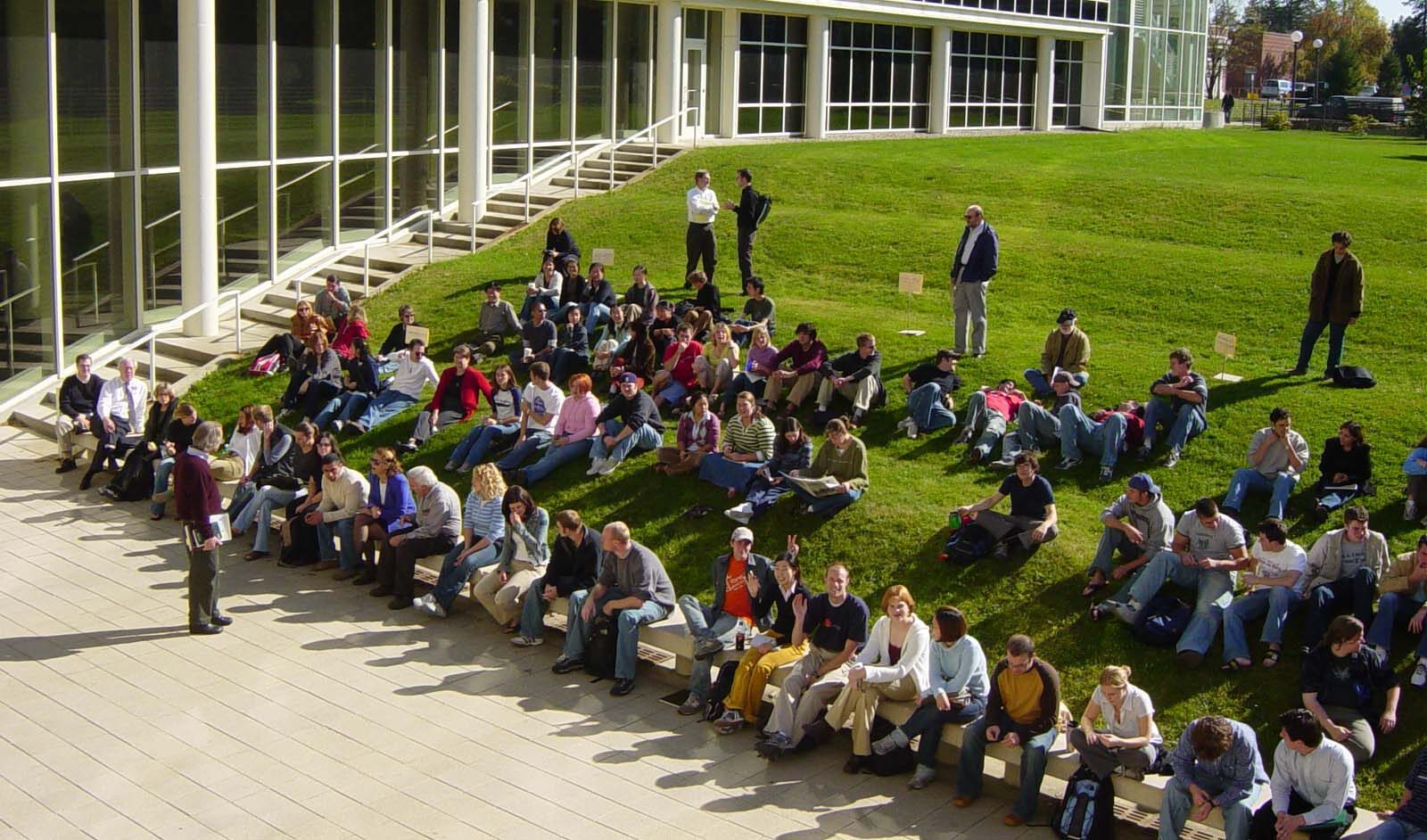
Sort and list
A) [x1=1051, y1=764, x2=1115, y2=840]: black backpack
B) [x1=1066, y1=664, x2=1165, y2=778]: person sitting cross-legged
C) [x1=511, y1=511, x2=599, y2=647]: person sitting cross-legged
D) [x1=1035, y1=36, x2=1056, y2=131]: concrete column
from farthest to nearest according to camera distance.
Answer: [x1=1035, y1=36, x2=1056, y2=131]: concrete column
[x1=511, y1=511, x2=599, y2=647]: person sitting cross-legged
[x1=1066, y1=664, x2=1165, y2=778]: person sitting cross-legged
[x1=1051, y1=764, x2=1115, y2=840]: black backpack

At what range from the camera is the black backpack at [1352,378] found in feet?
51.8

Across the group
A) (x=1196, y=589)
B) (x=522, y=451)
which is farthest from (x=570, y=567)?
(x=1196, y=589)

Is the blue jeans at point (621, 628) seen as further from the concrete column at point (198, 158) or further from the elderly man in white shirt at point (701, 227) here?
the concrete column at point (198, 158)

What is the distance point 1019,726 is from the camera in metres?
9.56

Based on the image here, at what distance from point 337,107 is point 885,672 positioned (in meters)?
17.4

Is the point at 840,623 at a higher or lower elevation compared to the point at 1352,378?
lower

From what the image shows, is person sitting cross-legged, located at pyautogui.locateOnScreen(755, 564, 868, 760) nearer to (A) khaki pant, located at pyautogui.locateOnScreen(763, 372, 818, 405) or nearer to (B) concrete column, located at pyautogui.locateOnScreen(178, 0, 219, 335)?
(A) khaki pant, located at pyautogui.locateOnScreen(763, 372, 818, 405)

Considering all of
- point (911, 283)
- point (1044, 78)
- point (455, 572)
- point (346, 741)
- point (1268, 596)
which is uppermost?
point (1044, 78)

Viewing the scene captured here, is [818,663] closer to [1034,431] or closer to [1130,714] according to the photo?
[1130,714]

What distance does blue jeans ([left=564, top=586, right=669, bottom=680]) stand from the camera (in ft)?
37.9

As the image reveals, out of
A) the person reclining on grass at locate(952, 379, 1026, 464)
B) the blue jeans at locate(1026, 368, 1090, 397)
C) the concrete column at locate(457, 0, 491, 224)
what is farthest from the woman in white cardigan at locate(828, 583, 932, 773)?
Result: the concrete column at locate(457, 0, 491, 224)

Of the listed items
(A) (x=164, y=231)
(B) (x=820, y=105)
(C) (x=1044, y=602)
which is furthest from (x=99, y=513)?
(B) (x=820, y=105)

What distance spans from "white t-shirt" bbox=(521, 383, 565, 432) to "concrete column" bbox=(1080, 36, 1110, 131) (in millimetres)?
34164

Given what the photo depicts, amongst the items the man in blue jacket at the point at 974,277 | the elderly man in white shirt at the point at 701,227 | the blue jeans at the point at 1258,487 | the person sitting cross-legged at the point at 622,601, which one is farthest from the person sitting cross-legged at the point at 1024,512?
the elderly man in white shirt at the point at 701,227
